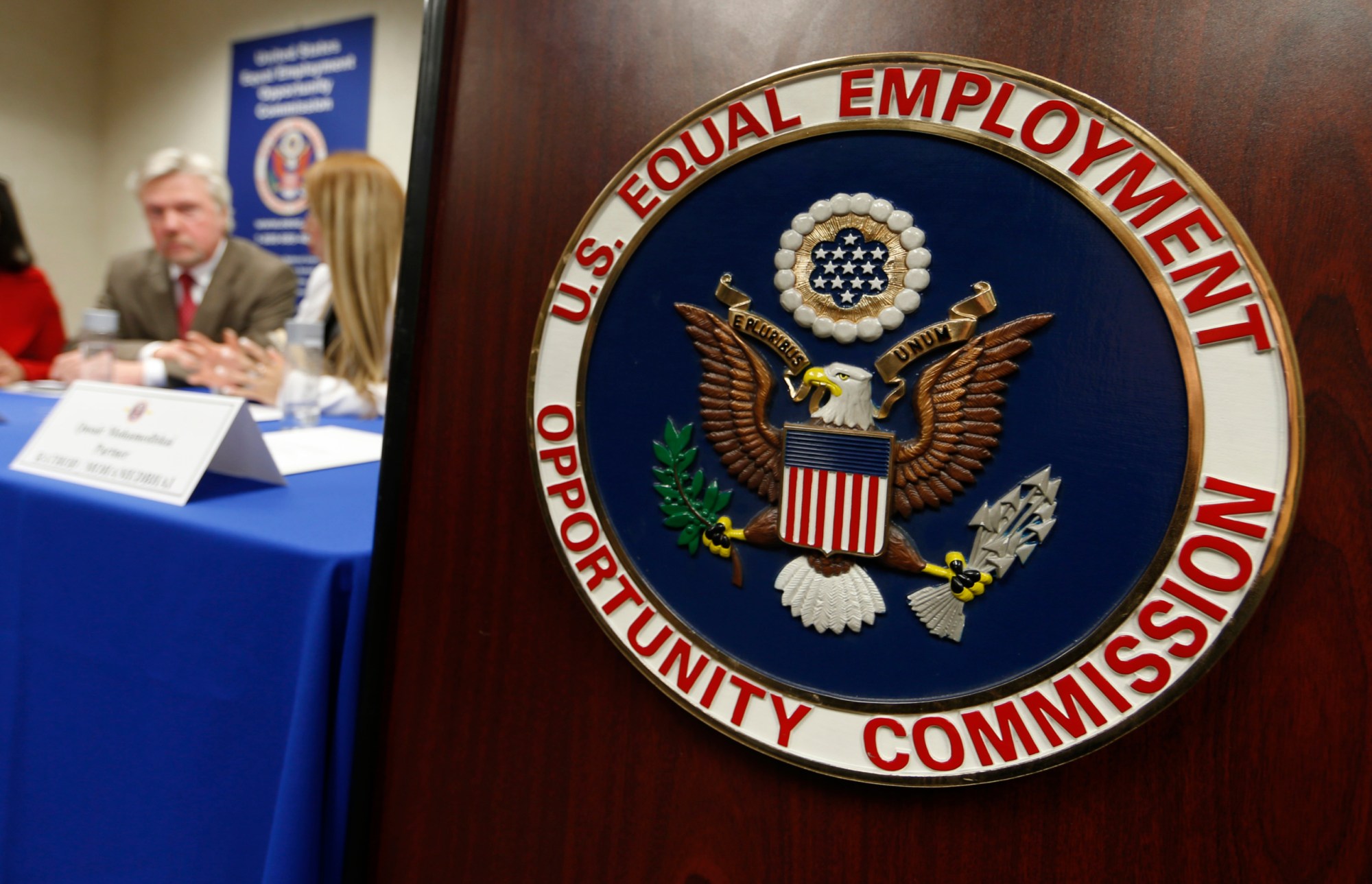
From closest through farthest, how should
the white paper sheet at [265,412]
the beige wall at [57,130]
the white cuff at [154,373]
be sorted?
1. the white paper sheet at [265,412]
2. the white cuff at [154,373]
3. the beige wall at [57,130]

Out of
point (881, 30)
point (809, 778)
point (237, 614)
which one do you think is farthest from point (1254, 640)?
point (237, 614)

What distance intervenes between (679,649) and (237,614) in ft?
1.32

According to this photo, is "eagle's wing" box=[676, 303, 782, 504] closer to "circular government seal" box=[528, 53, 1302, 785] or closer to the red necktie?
"circular government seal" box=[528, 53, 1302, 785]

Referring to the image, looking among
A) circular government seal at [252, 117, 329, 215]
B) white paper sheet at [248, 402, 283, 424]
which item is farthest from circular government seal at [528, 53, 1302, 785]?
circular government seal at [252, 117, 329, 215]

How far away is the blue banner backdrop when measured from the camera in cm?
304

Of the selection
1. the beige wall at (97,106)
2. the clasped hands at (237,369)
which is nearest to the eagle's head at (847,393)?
the clasped hands at (237,369)

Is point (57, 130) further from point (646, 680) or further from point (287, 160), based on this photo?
point (646, 680)

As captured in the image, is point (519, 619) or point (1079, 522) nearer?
point (1079, 522)

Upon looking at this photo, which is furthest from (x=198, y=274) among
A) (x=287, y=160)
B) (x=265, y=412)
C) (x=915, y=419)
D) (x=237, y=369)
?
(x=915, y=419)

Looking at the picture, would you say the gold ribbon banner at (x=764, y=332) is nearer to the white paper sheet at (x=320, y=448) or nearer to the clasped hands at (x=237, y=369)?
the white paper sheet at (x=320, y=448)

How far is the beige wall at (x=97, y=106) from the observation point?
3.67 metres

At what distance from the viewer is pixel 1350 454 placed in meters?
0.35

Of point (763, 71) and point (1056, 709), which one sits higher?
point (763, 71)

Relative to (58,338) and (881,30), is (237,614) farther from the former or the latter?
(58,338)
